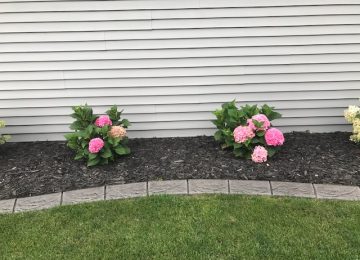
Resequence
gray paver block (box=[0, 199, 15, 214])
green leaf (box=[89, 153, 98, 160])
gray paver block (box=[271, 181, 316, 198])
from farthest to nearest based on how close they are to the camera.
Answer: green leaf (box=[89, 153, 98, 160]) < gray paver block (box=[271, 181, 316, 198]) < gray paver block (box=[0, 199, 15, 214])

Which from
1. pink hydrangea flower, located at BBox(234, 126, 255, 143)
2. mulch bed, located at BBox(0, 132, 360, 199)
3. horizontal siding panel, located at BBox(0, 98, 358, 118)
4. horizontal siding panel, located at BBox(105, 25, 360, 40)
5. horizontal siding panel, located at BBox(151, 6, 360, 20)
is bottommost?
mulch bed, located at BBox(0, 132, 360, 199)

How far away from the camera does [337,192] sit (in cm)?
426

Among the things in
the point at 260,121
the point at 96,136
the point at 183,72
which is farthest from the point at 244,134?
the point at 96,136

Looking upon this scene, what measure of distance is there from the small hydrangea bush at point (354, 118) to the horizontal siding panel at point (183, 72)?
447 mm

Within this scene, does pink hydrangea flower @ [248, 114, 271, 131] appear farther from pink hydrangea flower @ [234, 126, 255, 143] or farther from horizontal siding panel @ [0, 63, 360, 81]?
horizontal siding panel @ [0, 63, 360, 81]

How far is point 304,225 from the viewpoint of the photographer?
3818mm

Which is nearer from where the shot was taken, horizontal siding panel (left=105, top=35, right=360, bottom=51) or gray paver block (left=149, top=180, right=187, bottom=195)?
gray paver block (left=149, top=180, right=187, bottom=195)

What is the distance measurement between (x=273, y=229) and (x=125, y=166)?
1597mm

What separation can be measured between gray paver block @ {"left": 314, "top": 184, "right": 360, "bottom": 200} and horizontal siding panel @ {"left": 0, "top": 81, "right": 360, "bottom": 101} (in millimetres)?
1286

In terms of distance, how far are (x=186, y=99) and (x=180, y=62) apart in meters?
0.40

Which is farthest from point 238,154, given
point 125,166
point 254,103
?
point 125,166

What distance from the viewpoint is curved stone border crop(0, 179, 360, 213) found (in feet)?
13.8

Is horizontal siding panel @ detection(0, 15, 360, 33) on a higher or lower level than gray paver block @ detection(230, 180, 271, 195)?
higher

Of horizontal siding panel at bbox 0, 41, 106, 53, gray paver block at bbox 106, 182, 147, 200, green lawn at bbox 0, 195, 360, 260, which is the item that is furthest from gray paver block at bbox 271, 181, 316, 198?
horizontal siding panel at bbox 0, 41, 106, 53
